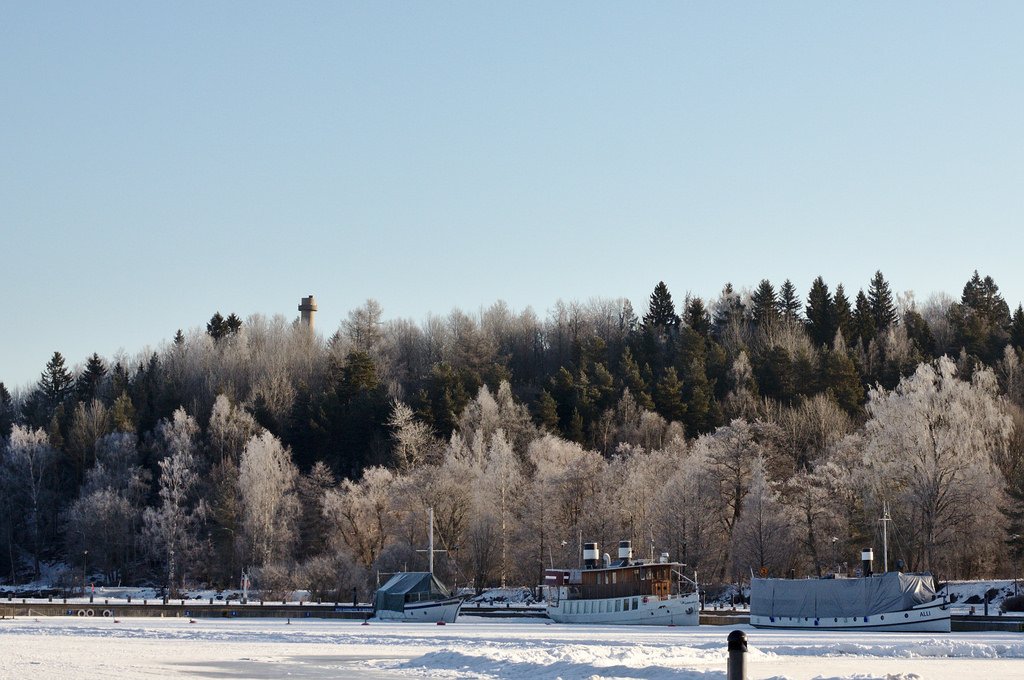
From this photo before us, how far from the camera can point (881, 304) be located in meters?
137

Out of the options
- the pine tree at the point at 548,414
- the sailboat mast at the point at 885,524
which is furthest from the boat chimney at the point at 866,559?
the pine tree at the point at 548,414

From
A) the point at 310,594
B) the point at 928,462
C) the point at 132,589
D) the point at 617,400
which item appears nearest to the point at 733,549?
the point at 928,462

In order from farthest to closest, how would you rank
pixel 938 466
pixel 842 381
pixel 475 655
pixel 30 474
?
1. pixel 30 474
2. pixel 842 381
3. pixel 938 466
4. pixel 475 655

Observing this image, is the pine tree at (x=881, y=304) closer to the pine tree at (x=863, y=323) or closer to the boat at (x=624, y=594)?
the pine tree at (x=863, y=323)

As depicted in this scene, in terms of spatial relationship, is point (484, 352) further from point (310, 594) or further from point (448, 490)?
point (310, 594)

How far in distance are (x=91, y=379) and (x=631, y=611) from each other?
9739 centimetres

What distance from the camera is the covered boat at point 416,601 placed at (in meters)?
64.4

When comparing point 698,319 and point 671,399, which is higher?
point 698,319

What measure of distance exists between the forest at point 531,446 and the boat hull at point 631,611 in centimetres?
1517

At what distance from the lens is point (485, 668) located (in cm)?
2966

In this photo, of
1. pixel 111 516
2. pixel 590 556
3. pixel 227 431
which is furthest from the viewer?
pixel 227 431

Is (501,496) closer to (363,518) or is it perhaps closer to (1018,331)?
(363,518)

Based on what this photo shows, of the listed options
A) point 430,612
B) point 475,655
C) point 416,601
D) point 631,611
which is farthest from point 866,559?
point 475,655

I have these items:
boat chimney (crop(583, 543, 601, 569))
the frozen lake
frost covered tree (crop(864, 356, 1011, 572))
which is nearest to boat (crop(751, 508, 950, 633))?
the frozen lake
